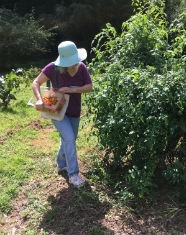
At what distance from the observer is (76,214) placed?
4.34 metres

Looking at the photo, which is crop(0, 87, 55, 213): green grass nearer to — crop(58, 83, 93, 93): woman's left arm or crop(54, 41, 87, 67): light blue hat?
crop(58, 83, 93, 93): woman's left arm

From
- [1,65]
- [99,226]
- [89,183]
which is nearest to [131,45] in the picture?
[89,183]

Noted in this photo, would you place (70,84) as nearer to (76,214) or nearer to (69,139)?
(69,139)

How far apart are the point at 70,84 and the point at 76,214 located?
4.16ft

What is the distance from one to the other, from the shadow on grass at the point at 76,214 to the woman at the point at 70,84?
202mm

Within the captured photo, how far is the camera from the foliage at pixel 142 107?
14.1 feet

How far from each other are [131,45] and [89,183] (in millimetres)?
1548

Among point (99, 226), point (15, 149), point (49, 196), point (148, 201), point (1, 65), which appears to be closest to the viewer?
point (99, 226)

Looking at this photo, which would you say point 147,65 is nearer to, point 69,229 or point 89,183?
point 89,183

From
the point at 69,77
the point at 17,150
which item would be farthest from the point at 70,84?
the point at 17,150

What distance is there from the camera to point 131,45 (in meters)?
5.00

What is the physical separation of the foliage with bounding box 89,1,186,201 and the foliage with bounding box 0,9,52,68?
7.72 metres

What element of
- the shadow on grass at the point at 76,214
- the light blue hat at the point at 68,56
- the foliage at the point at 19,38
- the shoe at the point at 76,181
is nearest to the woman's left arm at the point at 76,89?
the light blue hat at the point at 68,56

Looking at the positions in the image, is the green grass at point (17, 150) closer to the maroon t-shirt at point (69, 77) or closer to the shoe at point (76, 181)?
the shoe at point (76, 181)
